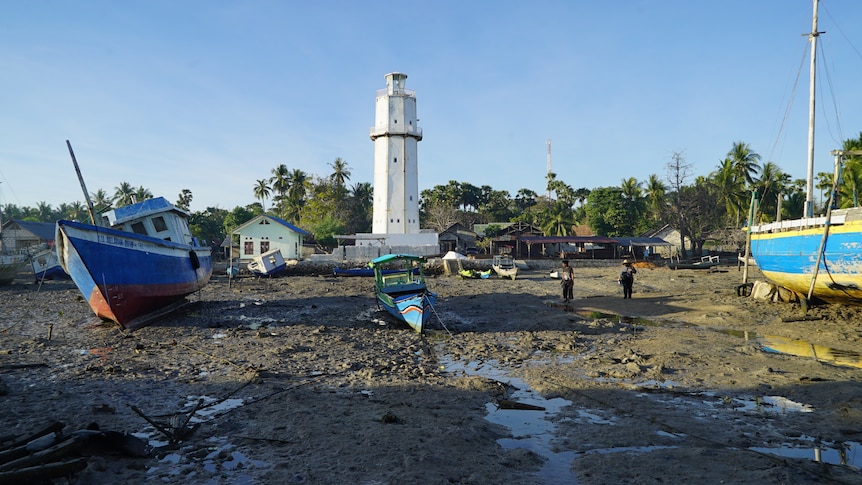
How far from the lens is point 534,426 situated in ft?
24.5

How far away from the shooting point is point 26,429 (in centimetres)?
684

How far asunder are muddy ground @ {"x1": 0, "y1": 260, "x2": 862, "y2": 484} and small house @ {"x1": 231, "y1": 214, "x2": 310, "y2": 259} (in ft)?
114

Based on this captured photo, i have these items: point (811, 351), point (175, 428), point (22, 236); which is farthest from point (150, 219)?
point (22, 236)

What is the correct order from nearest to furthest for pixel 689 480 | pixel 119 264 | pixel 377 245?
1. pixel 689 480
2. pixel 119 264
3. pixel 377 245

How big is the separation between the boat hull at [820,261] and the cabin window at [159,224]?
925 inches

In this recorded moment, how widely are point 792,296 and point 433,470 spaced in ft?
64.7

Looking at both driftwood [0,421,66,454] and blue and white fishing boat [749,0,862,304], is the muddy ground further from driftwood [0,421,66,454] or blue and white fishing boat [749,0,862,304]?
blue and white fishing boat [749,0,862,304]

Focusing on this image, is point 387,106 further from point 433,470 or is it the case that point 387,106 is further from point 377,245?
point 433,470

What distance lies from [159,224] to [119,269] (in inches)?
194

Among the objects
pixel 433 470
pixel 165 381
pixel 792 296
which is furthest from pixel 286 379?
pixel 792 296

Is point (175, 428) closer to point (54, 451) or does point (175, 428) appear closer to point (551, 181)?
point (54, 451)

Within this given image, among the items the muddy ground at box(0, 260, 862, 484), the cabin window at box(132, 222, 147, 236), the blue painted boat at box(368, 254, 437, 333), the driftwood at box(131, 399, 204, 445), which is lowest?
the muddy ground at box(0, 260, 862, 484)

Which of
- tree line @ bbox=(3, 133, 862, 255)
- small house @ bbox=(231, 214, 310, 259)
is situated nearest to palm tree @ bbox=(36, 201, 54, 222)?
tree line @ bbox=(3, 133, 862, 255)

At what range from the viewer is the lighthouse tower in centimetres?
5112
